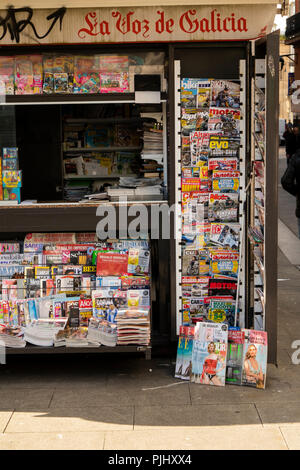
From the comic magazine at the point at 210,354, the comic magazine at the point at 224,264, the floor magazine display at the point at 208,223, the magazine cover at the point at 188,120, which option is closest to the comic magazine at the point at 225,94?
the floor magazine display at the point at 208,223

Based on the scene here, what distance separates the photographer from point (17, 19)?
5.75 metres

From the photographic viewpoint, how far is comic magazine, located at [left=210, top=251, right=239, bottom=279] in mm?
6219

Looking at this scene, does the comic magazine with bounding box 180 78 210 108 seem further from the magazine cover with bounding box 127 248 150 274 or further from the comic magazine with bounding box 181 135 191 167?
the magazine cover with bounding box 127 248 150 274

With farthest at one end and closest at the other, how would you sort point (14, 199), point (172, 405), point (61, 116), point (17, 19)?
1. point (61, 116)
2. point (14, 199)
3. point (17, 19)
4. point (172, 405)

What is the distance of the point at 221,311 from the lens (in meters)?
6.22

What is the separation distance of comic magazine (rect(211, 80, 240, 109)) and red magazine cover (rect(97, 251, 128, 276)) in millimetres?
1530

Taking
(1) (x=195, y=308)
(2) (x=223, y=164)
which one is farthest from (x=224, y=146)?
(1) (x=195, y=308)

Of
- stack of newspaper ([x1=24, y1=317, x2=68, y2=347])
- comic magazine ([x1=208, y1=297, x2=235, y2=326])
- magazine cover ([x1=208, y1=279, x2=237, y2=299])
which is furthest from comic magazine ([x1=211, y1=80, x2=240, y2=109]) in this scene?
stack of newspaper ([x1=24, y1=317, x2=68, y2=347])

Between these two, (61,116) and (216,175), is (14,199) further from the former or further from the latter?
(61,116)

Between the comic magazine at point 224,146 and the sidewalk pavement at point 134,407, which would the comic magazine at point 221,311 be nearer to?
the sidewalk pavement at point 134,407

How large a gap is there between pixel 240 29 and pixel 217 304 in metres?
2.34

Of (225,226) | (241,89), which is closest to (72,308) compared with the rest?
(225,226)

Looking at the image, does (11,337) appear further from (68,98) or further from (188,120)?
(188,120)

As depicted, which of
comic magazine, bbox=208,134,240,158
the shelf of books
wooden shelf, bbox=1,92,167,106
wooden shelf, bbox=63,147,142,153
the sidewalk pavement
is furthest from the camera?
wooden shelf, bbox=63,147,142,153
